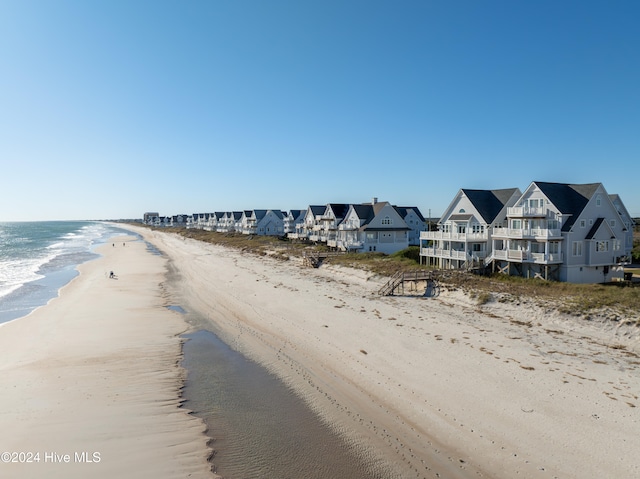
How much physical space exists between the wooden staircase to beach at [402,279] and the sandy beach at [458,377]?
1.88 m

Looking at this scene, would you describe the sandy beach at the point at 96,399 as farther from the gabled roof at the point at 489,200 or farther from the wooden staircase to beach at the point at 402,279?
the gabled roof at the point at 489,200

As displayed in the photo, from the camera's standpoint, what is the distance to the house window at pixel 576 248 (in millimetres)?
29203

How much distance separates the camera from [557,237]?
28781mm

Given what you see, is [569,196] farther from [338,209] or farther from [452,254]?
[338,209]

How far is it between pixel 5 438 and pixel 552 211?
3370cm

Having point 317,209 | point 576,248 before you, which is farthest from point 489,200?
point 317,209

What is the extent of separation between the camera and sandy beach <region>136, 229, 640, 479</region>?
1020 cm

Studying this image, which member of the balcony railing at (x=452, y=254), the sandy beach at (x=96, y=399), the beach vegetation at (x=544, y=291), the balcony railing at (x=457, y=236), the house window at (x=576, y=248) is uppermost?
the balcony railing at (x=457, y=236)

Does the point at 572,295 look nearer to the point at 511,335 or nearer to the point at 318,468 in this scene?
the point at 511,335

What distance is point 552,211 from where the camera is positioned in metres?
29.6

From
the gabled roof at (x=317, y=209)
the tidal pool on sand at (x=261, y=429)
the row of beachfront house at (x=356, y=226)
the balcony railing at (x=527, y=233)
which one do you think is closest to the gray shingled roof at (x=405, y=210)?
the row of beachfront house at (x=356, y=226)

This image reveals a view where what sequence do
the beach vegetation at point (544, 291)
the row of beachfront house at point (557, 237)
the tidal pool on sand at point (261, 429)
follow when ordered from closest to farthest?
the tidal pool on sand at point (261, 429)
the beach vegetation at point (544, 291)
the row of beachfront house at point (557, 237)

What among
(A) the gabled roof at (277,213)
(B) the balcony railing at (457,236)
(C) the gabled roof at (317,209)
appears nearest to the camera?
(B) the balcony railing at (457,236)

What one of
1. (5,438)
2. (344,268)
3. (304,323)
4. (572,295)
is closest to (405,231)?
(344,268)
